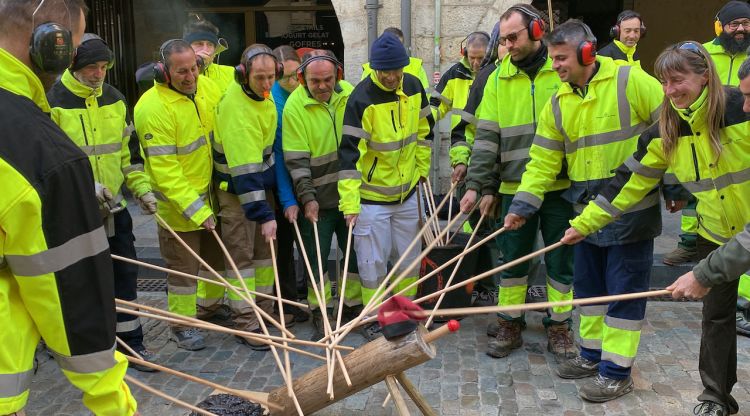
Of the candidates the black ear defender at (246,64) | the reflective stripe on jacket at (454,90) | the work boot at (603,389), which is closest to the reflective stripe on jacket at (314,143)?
the black ear defender at (246,64)

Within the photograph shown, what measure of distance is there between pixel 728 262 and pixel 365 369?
183 centimetres

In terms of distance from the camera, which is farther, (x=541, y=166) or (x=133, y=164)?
(x=133, y=164)

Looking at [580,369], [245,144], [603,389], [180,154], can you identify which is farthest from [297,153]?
[603,389]

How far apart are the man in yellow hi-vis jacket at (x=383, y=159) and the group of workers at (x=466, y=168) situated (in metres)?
0.02

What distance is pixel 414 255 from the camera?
5363 millimetres

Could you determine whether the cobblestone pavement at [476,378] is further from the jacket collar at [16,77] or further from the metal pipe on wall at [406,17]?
the metal pipe on wall at [406,17]

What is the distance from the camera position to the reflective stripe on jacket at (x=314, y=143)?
199 inches

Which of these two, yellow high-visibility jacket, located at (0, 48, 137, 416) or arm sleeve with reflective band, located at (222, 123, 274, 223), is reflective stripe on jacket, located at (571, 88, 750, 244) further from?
yellow high-visibility jacket, located at (0, 48, 137, 416)

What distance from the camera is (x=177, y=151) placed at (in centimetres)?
488

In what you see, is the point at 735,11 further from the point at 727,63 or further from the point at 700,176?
the point at 700,176

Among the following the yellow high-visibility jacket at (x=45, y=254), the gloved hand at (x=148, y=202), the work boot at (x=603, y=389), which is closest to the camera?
the yellow high-visibility jacket at (x=45, y=254)

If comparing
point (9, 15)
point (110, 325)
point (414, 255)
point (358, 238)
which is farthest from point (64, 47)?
point (414, 255)

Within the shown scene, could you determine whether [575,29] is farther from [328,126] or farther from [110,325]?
[110,325]

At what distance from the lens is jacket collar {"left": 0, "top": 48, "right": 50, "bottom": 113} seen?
195cm
